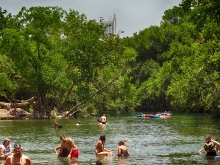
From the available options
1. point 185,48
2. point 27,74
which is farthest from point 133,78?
point 27,74

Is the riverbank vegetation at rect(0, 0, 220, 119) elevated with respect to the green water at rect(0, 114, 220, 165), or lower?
elevated

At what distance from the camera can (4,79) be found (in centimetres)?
6775

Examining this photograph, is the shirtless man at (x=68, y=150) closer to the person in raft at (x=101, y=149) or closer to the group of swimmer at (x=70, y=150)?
the group of swimmer at (x=70, y=150)

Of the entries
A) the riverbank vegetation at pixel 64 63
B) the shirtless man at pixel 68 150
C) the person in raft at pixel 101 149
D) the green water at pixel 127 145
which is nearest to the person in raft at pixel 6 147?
the green water at pixel 127 145

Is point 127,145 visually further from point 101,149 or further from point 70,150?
point 70,150

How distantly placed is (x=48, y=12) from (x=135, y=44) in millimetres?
42108

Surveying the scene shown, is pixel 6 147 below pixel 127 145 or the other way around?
the other way around

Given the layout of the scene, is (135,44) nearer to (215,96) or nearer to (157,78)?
(157,78)

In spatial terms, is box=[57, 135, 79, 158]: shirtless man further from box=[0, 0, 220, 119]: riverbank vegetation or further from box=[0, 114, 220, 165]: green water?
box=[0, 0, 220, 119]: riverbank vegetation

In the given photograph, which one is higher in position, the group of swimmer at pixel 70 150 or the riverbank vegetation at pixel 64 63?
the riverbank vegetation at pixel 64 63

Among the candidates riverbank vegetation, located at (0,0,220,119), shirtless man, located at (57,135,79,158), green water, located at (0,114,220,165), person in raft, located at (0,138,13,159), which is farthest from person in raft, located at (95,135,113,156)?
riverbank vegetation, located at (0,0,220,119)

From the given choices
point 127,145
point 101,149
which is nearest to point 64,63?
point 127,145

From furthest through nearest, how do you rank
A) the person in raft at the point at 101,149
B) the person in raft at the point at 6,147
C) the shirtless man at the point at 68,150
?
the person in raft at the point at 101,149, the shirtless man at the point at 68,150, the person in raft at the point at 6,147

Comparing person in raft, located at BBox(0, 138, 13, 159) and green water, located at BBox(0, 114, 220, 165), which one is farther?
person in raft, located at BBox(0, 138, 13, 159)
